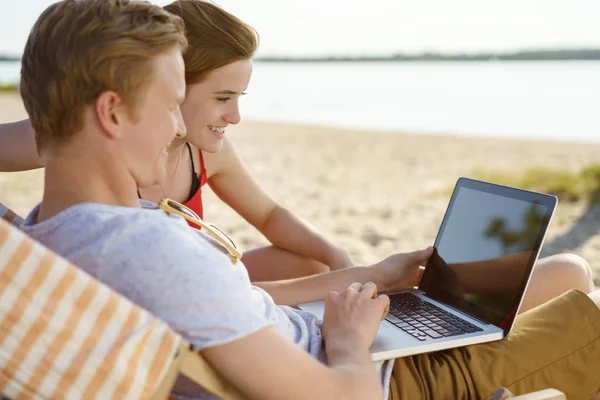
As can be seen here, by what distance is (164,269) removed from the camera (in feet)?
4.10

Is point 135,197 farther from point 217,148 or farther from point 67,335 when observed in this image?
point 217,148

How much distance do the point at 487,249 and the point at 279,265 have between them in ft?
3.33

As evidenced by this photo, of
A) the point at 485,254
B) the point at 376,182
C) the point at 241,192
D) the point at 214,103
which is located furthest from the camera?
the point at 376,182

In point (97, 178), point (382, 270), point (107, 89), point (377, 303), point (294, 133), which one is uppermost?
point (107, 89)

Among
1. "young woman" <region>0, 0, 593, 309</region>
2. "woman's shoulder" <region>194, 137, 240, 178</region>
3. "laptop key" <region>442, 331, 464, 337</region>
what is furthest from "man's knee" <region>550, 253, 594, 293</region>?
"woman's shoulder" <region>194, 137, 240, 178</region>

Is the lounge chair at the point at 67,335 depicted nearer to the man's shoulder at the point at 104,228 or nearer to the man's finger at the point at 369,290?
the man's shoulder at the point at 104,228

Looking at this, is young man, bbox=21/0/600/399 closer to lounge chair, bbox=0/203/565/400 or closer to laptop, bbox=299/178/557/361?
lounge chair, bbox=0/203/565/400

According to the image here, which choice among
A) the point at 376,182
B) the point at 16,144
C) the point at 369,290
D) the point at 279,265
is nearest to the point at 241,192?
the point at 279,265

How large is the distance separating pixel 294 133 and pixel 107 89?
15.4 metres

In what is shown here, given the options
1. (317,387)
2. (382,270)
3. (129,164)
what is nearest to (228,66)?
(382,270)

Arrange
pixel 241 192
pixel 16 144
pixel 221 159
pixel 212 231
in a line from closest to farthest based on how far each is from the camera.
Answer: pixel 212 231, pixel 16 144, pixel 221 159, pixel 241 192

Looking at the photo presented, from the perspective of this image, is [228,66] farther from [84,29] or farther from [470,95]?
[470,95]

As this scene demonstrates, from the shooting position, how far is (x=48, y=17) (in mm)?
1346

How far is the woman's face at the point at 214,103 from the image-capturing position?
2.27 meters
